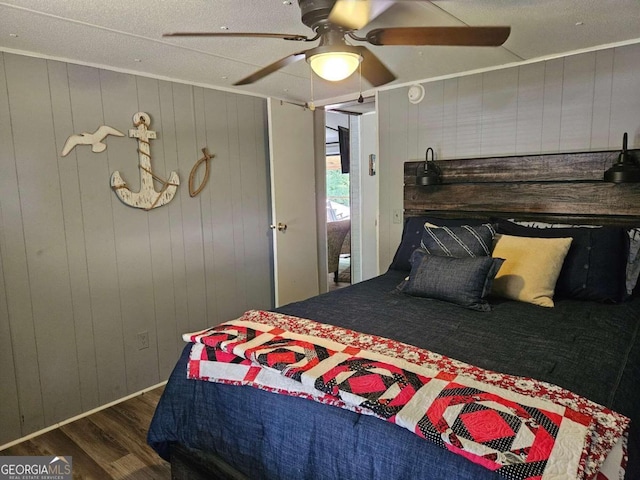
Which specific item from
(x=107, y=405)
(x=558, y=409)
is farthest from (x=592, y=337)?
(x=107, y=405)

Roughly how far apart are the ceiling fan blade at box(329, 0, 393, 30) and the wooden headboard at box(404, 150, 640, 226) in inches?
62.9

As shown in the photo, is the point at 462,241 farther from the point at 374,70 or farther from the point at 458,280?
the point at 374,70

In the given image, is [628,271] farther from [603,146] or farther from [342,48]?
[342,48]

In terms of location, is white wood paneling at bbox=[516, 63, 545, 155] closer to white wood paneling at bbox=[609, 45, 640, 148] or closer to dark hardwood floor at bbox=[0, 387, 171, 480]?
white wood paneling at bbox=[609, 45, 640, 148]

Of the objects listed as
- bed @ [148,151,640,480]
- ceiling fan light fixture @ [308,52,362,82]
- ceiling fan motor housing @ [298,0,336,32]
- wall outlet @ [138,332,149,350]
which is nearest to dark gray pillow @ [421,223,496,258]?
bed @ [148,151,640,480]

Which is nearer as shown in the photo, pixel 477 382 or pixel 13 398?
pixel 477 382

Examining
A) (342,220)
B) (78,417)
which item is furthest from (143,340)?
(342,220)

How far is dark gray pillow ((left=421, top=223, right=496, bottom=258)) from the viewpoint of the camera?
2426mm

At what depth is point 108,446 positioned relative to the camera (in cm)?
237

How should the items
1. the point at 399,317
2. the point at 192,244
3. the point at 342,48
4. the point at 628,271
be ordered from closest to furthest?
the point at 342,48, the point at 399,317, the point at 628,271, the point at 192,244

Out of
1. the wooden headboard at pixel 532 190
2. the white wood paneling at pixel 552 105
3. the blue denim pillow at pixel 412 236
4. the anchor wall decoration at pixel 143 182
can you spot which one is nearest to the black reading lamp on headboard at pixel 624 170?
the wooden headboard at pixel 532 190

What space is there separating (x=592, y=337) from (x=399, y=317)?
2.54ft

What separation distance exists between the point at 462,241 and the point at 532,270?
39 centimetres

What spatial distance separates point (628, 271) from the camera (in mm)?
2301
